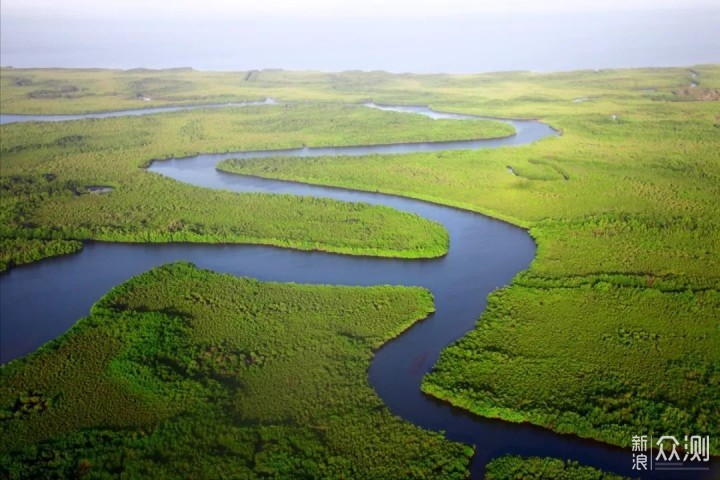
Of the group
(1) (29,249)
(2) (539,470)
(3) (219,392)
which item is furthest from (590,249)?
(1) (29,249)

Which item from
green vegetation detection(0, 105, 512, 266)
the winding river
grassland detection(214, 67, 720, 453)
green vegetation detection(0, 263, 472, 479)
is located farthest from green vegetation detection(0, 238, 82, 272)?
grassland detection(214, 67, 720, 453)

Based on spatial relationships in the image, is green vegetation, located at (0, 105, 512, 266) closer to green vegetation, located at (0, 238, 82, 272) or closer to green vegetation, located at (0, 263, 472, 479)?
green vegetation, located at (0, 238, 82, 272)

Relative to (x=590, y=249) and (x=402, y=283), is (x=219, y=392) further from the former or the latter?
(x=590, y=249)

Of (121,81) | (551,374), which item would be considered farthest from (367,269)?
(121,81)

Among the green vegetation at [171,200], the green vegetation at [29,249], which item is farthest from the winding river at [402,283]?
the green vegetation at [171,200]

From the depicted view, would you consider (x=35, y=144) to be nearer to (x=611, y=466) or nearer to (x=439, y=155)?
(x=439, y=155)
